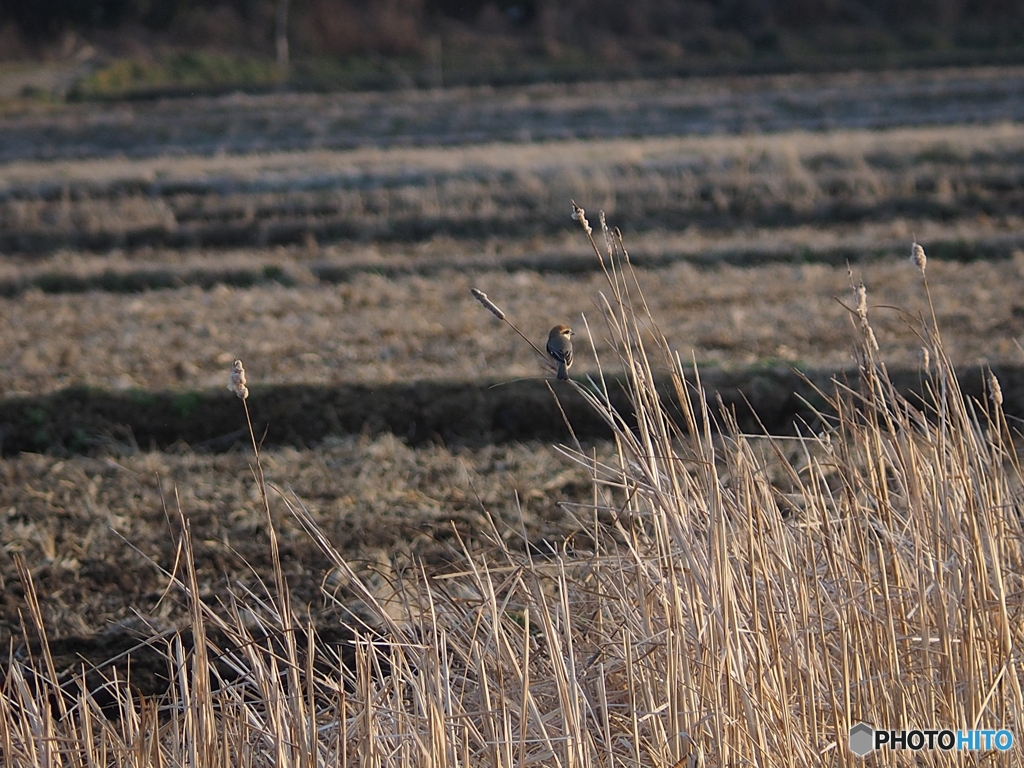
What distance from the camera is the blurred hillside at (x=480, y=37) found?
3266 centimetres

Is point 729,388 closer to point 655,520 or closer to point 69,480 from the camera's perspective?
point 69,480

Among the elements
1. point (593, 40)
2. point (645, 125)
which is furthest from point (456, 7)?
point (645, 125)

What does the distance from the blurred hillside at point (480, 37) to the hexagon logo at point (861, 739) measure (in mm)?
30158

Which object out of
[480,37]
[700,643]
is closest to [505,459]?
[700,643]

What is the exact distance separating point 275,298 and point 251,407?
3.21 metres

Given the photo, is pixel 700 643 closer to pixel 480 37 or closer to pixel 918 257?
pixel 918 257

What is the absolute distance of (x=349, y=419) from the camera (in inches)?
249

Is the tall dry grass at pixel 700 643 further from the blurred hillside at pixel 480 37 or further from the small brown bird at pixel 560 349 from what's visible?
the blurred hillside at pixel 480 37

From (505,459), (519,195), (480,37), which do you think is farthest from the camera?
(480,37)

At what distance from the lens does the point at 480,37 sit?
37.4 m

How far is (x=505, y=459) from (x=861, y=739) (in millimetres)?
3280

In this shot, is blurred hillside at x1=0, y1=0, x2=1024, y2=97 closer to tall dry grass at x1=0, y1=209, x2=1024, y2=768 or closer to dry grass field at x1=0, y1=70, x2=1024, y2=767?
dry grass field at x1=0, y1=70, x2=1024, y2=767

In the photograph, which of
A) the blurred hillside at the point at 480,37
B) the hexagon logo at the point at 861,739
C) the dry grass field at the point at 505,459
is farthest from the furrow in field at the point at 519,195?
the blurred hillside at the point at 480,37

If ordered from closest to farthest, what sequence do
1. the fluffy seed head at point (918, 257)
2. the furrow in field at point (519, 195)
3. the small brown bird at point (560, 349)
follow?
the fluffy seed head at point (918, 257), the small brown bird at point (560, 349), the furrow in field at point (519, 195)
